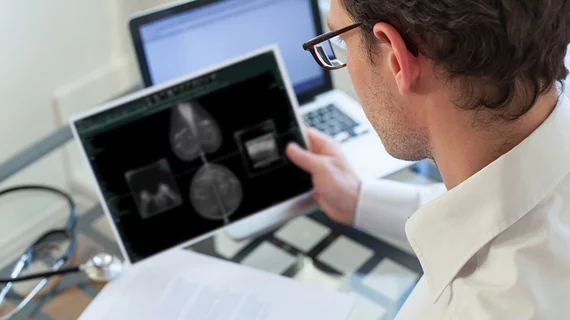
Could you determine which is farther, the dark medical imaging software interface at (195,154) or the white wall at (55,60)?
the white wall at (55,60)

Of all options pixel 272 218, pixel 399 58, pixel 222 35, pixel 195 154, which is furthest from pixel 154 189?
pixel 399 58

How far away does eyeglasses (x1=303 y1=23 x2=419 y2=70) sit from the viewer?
69 cm

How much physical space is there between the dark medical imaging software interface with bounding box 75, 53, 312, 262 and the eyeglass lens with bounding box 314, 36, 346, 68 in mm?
243

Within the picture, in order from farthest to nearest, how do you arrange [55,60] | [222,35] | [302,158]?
[55,60] → [222,35] → [302,158]

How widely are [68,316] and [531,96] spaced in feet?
2.28

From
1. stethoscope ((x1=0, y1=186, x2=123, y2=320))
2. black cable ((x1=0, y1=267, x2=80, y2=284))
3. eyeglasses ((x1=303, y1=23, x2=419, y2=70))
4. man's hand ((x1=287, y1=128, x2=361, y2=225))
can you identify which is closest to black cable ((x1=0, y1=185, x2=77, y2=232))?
stethoscope ((x1=0, y1=186, x2=123, y2=320))

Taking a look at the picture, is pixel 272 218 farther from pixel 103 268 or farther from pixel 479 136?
pixel 479 136

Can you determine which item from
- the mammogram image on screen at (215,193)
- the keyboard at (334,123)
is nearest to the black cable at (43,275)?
the mammogram image on screen at (215,193)

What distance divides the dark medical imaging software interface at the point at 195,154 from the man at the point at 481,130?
0.90 ft

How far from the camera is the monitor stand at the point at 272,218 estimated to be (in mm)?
1011

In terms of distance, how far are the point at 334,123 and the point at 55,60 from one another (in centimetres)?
87

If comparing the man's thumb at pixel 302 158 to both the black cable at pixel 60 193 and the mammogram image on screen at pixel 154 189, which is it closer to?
the mammogram image on screen at pixel 154 189

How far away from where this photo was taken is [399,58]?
613mm

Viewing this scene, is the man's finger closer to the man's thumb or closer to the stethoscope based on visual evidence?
the man's thumb
